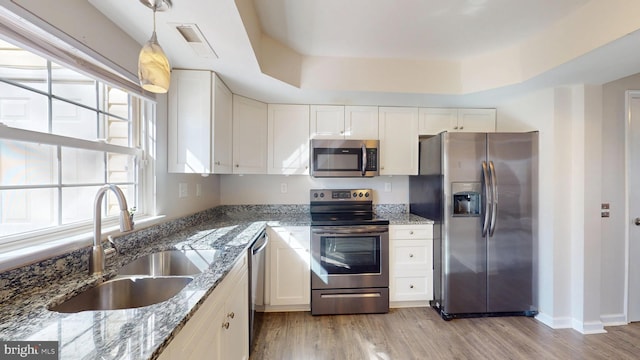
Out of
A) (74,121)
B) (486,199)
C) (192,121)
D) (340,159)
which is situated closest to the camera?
(74,121)

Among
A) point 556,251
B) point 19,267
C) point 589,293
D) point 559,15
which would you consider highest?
point 559,15

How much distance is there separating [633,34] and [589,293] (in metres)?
2.05

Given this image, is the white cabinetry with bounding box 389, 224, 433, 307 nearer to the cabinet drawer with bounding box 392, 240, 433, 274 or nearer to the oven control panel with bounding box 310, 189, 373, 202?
the cabinet drawer with bounding box 392, 240, 433, 274

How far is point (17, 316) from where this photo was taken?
746 mm

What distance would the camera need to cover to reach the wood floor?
183 centimetres

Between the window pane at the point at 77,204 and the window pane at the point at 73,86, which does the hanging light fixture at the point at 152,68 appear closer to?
the window pane at the point at 73,86

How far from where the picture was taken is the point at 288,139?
2641 mm

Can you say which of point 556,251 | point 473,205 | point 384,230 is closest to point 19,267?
point 384,230

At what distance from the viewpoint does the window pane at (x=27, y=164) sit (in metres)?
0.93

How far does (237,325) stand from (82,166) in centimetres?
122

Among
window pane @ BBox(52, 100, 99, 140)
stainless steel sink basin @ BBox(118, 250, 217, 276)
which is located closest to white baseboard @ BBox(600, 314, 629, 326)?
stainless steel sink basin @ BBox(118, 250, 217, 276)

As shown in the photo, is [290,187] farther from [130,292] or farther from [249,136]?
[130,292]

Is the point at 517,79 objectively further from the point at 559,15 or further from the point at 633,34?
the point at 633,34

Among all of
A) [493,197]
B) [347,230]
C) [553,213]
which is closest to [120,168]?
[347,230]
